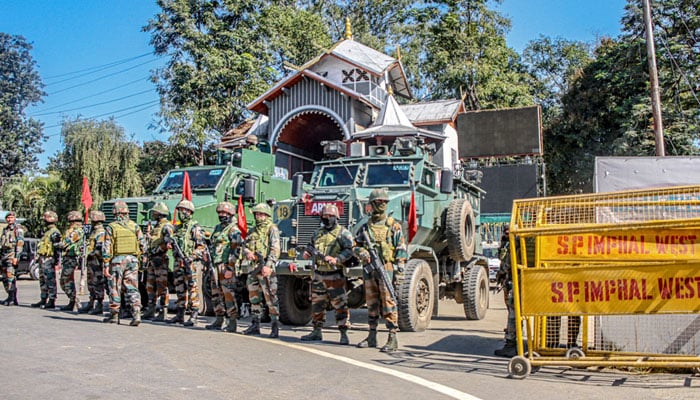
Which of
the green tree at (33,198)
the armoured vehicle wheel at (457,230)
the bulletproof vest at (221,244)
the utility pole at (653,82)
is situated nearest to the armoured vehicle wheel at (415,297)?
the armoured vehicle wheel at (457,230)

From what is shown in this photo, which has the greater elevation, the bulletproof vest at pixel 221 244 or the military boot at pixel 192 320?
the bulletproof vest at pixel 221 244

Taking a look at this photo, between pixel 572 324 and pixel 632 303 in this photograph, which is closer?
pixel 632 303

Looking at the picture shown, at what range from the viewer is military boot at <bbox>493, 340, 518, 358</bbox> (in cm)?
759

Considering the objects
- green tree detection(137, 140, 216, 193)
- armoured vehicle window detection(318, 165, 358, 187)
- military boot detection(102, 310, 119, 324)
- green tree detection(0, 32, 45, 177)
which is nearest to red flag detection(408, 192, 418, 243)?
armoured vehicle window detection(318, 165, 358, 187)

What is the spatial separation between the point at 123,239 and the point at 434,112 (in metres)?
24.4

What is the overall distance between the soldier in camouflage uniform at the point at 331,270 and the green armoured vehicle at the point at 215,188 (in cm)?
355

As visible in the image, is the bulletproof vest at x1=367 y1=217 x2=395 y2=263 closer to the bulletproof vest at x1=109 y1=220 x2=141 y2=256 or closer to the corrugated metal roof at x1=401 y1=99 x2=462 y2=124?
the bulletproof vest at x1=109 y1=220 x2=141 y2=256

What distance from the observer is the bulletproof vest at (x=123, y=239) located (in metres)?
9.71

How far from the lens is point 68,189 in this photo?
28844mm

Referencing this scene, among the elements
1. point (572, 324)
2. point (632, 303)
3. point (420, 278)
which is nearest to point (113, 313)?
point (420, 278)

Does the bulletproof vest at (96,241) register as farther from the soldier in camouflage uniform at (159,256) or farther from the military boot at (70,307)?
the military boot at (70,307)

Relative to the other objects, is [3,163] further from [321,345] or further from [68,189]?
[321,345]

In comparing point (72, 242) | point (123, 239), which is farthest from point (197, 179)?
point (123, 239)

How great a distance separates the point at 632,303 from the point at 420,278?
12.2 ft
